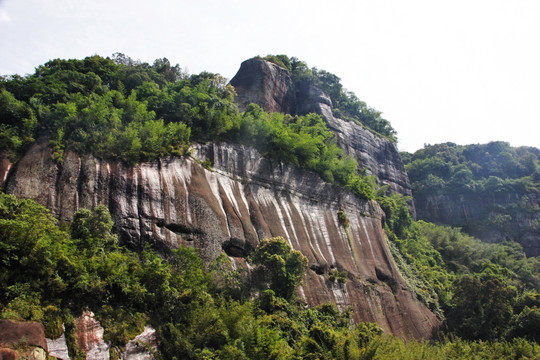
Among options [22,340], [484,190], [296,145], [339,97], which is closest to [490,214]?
[484,190]

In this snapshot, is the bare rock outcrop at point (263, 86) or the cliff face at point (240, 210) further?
the bare rock outcrop at point (263, 86)

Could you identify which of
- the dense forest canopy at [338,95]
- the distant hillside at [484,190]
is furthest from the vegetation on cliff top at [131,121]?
the distant hillside at [484,190]

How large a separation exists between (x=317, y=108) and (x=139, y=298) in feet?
119

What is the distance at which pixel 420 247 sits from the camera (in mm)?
40344

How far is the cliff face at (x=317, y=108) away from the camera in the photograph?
1700 inches

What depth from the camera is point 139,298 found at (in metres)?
14.2

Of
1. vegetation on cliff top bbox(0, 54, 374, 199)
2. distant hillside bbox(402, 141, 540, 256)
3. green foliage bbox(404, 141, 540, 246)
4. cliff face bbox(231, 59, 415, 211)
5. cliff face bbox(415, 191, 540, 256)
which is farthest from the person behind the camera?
green foliage bbox(404, 141, 540, 246)

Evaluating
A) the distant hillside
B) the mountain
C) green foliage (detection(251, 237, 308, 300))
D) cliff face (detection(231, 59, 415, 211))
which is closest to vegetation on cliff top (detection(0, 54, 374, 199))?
the mountain

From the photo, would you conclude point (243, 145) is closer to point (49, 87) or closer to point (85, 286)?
point (49, 87)

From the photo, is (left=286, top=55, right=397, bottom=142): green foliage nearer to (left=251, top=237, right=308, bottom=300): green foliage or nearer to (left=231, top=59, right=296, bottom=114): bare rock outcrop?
(left=231, top=59, right=296, bottom=114): bare rock outcrop

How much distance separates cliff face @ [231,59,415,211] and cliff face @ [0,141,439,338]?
14962mm

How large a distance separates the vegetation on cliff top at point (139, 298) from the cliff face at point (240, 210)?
5.55 ft

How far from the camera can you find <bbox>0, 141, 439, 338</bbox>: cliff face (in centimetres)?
1769

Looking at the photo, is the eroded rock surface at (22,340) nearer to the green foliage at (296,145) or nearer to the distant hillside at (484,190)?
the green foliage at (296,145)
